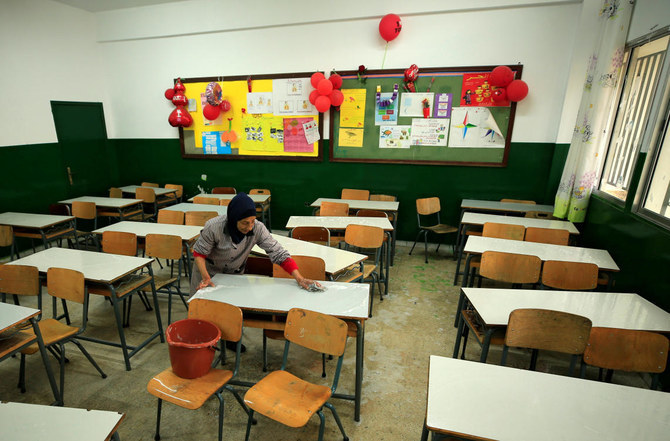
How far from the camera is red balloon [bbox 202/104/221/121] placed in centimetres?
545

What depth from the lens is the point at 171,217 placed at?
3.97 metres

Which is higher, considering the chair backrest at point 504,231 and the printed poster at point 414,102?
the printed poster at point 414,102

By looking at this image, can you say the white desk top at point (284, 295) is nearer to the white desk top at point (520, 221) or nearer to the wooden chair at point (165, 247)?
the wooden chair at point (165, 247)

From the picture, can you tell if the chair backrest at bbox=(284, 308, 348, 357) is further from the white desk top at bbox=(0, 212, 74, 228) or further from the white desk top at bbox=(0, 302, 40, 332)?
the white desk top at bbox=(0, 212, 74, 228)

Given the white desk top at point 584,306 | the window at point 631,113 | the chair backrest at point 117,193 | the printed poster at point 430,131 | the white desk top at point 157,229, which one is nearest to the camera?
the white desk top at point 584,306

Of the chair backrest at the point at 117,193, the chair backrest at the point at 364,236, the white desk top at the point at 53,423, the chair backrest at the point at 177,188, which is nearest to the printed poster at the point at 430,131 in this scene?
the chair backrest at the point at 364,236

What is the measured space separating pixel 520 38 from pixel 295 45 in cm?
322

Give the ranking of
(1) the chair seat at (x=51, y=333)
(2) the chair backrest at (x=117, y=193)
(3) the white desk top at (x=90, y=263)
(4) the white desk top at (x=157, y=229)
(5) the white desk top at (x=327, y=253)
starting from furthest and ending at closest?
(2) the chair backrest at (x=117, y=193) < (4) the white desk top at (x=157, y=229) < (5) the white desk top at (x=327, y=253) < (3) the white desk top at (x=90, y=263) < (1) the chair seat at (x=51, y=333)

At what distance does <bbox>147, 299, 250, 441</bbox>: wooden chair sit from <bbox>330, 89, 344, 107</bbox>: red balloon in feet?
12.2

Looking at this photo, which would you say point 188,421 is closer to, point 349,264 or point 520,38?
point 349,264

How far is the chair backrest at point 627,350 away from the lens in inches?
65.2

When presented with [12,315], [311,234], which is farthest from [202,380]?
[311,234]

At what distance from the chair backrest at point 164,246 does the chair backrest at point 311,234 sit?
45.0 inches

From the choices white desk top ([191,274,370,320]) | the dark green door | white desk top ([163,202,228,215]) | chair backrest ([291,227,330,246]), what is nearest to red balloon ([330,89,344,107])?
white desk top ([163,202,228,215])
